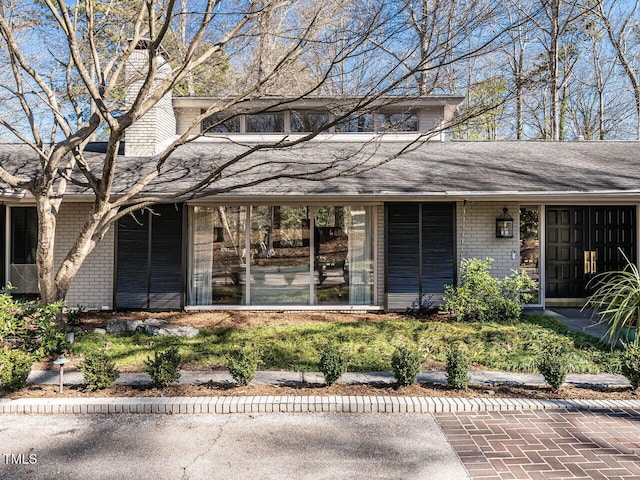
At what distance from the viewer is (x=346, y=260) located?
10.1 m

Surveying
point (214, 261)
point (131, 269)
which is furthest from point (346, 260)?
point (131, 269)

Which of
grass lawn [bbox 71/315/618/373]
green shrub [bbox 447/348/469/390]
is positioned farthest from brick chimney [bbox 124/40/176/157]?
green shrub [bbox 447/348/469/390]

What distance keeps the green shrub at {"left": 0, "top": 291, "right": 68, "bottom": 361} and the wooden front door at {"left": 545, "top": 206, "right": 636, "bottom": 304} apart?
9.64 metres

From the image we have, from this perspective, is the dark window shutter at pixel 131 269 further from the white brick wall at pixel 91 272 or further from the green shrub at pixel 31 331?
the green shrub at pixel 31 331

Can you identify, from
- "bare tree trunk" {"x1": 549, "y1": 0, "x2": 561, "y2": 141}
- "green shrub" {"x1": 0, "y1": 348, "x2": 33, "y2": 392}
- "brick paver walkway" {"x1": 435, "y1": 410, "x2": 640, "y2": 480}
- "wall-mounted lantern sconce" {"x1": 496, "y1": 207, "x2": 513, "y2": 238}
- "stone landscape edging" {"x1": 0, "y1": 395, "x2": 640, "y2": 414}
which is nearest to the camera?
"brick paver walkway" {"x1": 435, "y1": 410, "x2": 640, "y2": 480}

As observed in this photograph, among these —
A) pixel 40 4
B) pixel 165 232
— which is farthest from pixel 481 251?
pixel 40 4

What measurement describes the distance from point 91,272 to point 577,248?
1053 centimetres

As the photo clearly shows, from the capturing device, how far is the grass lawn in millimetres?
6578

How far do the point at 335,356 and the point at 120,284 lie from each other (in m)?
6.08

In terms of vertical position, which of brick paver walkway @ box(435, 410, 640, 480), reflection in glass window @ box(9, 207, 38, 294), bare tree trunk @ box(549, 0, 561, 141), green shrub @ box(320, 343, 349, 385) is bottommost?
brick paver walkway @ box(435, 410, 640, 480)

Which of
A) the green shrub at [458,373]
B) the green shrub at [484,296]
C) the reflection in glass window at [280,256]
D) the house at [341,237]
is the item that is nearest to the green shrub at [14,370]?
the house at [341,237]

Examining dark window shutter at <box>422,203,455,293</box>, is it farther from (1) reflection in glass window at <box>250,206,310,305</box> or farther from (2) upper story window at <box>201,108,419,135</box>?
(2) upper story window at <box>201,108,419,135</box>

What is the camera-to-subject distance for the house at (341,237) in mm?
9680

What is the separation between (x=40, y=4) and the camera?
9.94 m
